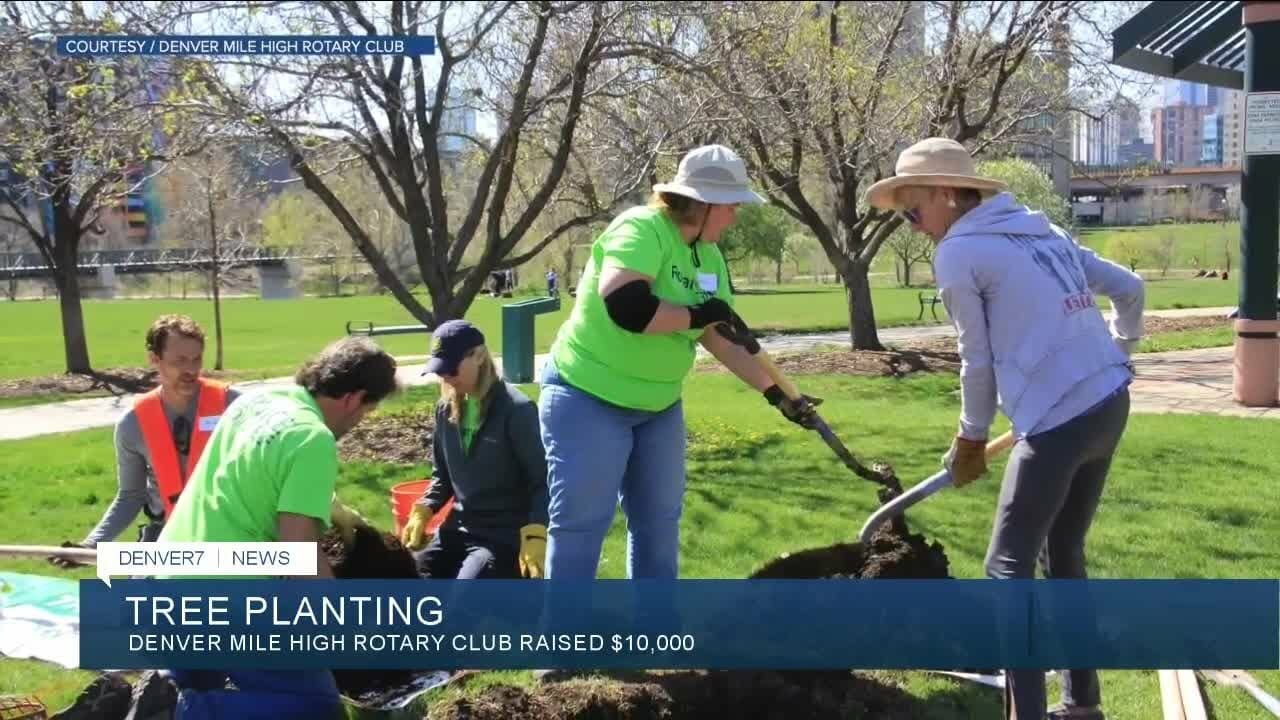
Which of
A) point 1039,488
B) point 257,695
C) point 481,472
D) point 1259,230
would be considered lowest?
point 257,695

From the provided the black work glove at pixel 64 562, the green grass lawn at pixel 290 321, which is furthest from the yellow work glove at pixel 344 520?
Result: the green grass lawn at pixel 290 321

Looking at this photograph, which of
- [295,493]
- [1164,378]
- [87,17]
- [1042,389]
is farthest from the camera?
[1164,378]

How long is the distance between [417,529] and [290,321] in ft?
102

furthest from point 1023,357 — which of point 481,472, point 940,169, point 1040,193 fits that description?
point 1040,193

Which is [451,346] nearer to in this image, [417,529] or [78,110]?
[417,529]

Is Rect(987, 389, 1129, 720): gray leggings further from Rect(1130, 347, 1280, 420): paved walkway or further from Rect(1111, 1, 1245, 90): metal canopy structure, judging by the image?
Rect(1111, 1, 1245, 90): metal canopy structure

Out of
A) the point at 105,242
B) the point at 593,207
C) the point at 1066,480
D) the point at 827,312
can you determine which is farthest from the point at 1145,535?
the point at 105,242

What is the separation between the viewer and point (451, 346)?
13.7 feet

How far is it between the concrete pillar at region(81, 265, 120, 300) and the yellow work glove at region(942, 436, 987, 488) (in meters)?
49.0

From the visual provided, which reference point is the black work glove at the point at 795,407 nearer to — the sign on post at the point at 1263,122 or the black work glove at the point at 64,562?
the black work glove at the point at 64,562

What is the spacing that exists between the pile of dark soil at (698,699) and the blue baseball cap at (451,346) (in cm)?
118

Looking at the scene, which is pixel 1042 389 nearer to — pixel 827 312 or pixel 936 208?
pixel 936 208

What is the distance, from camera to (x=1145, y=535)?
5.79 m

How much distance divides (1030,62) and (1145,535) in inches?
393
